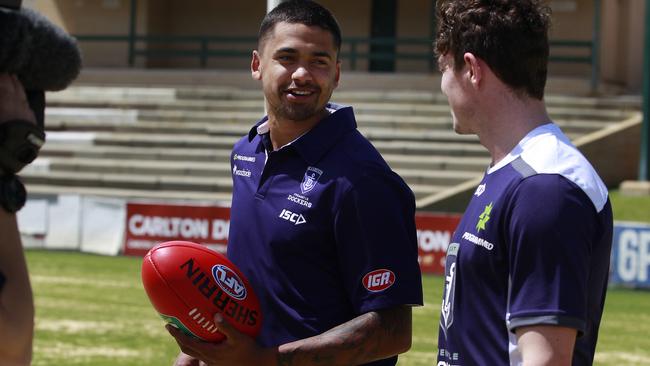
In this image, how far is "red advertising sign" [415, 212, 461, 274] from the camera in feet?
59.5

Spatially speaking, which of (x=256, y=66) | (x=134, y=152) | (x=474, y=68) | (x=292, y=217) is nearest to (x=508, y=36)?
(x=474, y=68)

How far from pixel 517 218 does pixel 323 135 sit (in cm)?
138

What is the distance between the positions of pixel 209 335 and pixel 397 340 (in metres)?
0.64

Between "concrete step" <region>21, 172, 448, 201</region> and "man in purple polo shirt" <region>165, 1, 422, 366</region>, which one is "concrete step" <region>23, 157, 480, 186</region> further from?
"man in purple polo shirt" <region>165, 1, 422, 366</region>

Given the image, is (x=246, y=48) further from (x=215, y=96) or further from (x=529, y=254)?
(x=529, y=254)

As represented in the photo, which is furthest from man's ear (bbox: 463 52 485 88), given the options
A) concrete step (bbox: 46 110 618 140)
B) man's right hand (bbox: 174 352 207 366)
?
concrete step (bbox: 46 110 618 140)

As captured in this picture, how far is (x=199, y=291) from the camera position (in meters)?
3.97

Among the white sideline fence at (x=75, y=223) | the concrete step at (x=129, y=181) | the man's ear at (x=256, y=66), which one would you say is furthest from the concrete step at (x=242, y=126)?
the man's ear at (x=256, y=66)

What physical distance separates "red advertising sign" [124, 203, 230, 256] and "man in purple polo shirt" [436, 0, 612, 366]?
16507 millimetres

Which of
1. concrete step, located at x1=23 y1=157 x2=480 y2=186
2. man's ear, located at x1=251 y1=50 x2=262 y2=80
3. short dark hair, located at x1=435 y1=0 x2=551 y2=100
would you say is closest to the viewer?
short dark hair, located at x1=435 y1=0 x2=551 y2=100

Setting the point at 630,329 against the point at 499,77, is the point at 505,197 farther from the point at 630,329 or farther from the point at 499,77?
the point at 630,329

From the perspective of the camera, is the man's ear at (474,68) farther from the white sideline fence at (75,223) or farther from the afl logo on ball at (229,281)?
the white sideline fence at (75,223)

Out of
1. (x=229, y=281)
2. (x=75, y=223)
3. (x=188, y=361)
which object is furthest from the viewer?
(x=75, y=223)

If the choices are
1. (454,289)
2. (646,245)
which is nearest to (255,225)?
(454,289)
